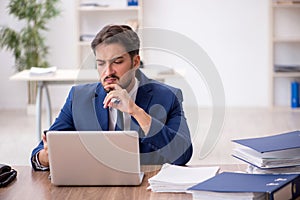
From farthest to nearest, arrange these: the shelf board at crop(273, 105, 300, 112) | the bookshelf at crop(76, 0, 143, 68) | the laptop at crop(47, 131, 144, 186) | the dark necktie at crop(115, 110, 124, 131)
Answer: the bookshelf at crop(76, 0, 143, 68)
the shelf board at crop(273, 105, 300, 112)
the dark necktie at crop(115, 110, 124, 131)
the laptop at crop(47, 131, 144, 186)

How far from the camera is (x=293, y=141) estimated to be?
2.28 metres

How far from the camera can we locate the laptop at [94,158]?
2141 millimetres

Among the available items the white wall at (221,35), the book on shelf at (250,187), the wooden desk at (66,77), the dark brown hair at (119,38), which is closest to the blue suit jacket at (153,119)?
the dark brown hair at (119,38)

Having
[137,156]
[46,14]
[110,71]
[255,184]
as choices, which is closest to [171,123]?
[110,71]

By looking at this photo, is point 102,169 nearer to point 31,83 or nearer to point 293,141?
point 293,141

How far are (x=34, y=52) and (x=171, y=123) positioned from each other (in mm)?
5118

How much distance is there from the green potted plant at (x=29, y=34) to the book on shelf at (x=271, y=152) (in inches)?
216

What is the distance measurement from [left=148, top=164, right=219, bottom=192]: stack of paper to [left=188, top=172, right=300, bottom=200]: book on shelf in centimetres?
16

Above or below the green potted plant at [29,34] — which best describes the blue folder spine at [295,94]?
below

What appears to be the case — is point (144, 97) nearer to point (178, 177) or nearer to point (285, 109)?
point (178, 177)

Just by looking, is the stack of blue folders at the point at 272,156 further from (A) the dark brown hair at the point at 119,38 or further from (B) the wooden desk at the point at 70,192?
(A) the dark brown hair at the point at 119,38

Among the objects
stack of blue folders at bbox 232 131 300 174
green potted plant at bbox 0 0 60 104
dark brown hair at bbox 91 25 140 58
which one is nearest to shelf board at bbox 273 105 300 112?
green potted plant at bbox 0 0 60 104

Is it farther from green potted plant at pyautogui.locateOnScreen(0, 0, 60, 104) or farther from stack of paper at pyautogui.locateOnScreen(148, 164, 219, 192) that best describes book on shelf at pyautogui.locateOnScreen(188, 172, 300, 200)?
green potted plant at pyautogui.locateOnScreen(0, 0, 60, 104)

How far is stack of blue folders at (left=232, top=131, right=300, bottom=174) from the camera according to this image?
2166 millimetres
